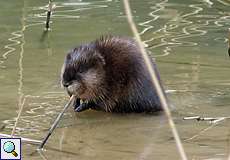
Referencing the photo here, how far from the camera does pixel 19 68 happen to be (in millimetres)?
6945

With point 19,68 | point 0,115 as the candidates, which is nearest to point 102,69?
point 0,115

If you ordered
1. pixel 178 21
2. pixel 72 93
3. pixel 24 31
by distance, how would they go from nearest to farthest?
pixel 72 93
pixel 24 31
pixel 178 21

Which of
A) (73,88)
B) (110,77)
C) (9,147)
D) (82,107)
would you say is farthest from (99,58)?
(9,147)

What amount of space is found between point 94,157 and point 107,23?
4.95m

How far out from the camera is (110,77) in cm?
548

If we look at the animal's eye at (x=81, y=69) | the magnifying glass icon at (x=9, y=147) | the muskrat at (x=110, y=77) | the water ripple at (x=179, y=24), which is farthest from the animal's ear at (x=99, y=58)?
the water ripple at (x=179, y=24)

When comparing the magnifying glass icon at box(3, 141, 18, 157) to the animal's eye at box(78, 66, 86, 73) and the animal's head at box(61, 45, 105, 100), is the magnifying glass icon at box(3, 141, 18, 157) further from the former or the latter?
Answer: the animal's eye at box(78, 66, 86, 73)

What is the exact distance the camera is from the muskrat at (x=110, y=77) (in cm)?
535

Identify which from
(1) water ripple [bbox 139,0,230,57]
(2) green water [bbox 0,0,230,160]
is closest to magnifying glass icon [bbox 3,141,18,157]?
A: (2) green water [bbox 0,0,230,160]

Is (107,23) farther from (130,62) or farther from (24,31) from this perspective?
(130,62)

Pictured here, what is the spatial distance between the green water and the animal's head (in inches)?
8.6

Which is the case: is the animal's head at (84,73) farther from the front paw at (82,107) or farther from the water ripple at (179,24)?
the water ripple at (179,24)

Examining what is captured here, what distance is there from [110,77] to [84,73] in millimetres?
228

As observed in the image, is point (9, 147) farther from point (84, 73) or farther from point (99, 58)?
point (99, 58)
